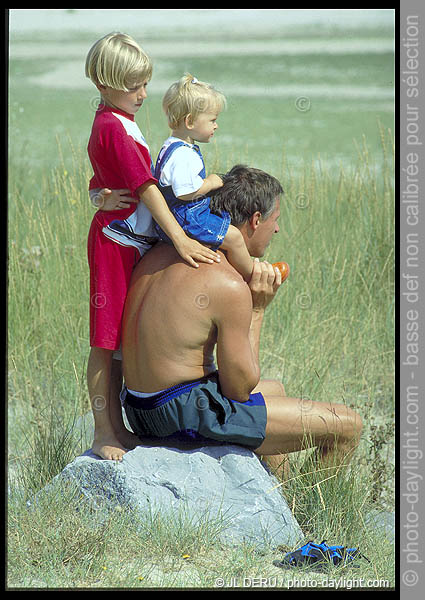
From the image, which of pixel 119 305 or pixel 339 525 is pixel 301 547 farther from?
pixel 119 305

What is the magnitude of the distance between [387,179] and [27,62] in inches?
480

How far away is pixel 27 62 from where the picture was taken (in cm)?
1698

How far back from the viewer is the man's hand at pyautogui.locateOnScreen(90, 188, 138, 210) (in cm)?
350

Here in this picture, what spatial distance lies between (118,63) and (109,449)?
66.2 inches

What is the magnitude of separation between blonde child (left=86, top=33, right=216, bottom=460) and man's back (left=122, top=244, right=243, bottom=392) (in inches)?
3.5

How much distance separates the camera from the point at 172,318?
11.2 ft

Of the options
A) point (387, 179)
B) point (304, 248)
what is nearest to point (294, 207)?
point (304, 248)

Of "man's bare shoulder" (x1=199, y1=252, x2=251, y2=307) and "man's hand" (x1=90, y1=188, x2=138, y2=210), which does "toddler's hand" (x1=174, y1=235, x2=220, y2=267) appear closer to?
"man's bare shoulder" (x1=199, y1=252, x2=251, y2=307)
